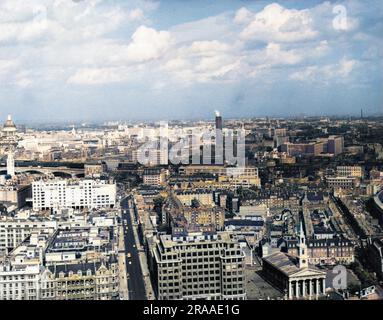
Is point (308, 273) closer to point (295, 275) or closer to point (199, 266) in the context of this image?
point (295, 275)

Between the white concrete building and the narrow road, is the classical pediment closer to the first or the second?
the narrow road

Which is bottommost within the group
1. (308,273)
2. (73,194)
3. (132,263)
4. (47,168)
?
(132,263)

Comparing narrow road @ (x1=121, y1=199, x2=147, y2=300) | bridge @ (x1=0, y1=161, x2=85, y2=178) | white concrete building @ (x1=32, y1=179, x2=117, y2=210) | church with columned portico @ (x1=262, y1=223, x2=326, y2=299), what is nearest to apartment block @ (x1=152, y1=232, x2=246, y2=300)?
narrow road @ (x1=121, y1=199, x2=147, y2=300)

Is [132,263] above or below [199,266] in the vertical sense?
below

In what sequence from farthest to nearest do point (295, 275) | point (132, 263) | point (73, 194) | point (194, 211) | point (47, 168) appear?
point (47, 168), point (73, 194), point (194, 211), point (132, 263), point (295, 275)

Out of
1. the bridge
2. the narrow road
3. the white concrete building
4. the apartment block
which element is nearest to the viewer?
the narrow road

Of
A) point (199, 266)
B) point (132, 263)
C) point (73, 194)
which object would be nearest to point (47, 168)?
point (73, 194)

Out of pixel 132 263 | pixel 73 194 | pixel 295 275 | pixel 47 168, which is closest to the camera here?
pixel 295 275
